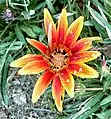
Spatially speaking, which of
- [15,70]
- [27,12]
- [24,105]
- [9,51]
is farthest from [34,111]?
[27,12]

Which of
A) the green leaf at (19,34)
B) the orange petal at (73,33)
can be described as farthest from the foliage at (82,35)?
the orange petal at (73,33)

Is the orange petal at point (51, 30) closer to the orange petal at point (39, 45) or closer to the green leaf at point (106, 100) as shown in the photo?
the orange petal at point (39, 45)

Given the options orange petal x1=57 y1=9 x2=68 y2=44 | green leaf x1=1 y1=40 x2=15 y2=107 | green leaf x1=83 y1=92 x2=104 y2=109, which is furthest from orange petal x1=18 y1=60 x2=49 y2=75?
green leaf x1=83 y1=92 x2=104 y2=109

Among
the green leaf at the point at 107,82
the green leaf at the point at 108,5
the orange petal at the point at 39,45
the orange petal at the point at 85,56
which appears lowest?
the green leaf at the point at 107,82

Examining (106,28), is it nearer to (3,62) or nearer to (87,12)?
(87,12)

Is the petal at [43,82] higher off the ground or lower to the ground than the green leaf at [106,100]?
higher

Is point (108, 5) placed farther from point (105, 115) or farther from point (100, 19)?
point (105, 115)

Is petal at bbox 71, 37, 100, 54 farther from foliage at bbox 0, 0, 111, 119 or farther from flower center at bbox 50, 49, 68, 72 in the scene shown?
foliage at bbox 0, 0, 111, 119

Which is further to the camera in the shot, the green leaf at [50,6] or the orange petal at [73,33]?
the green leaf at [50,6]
